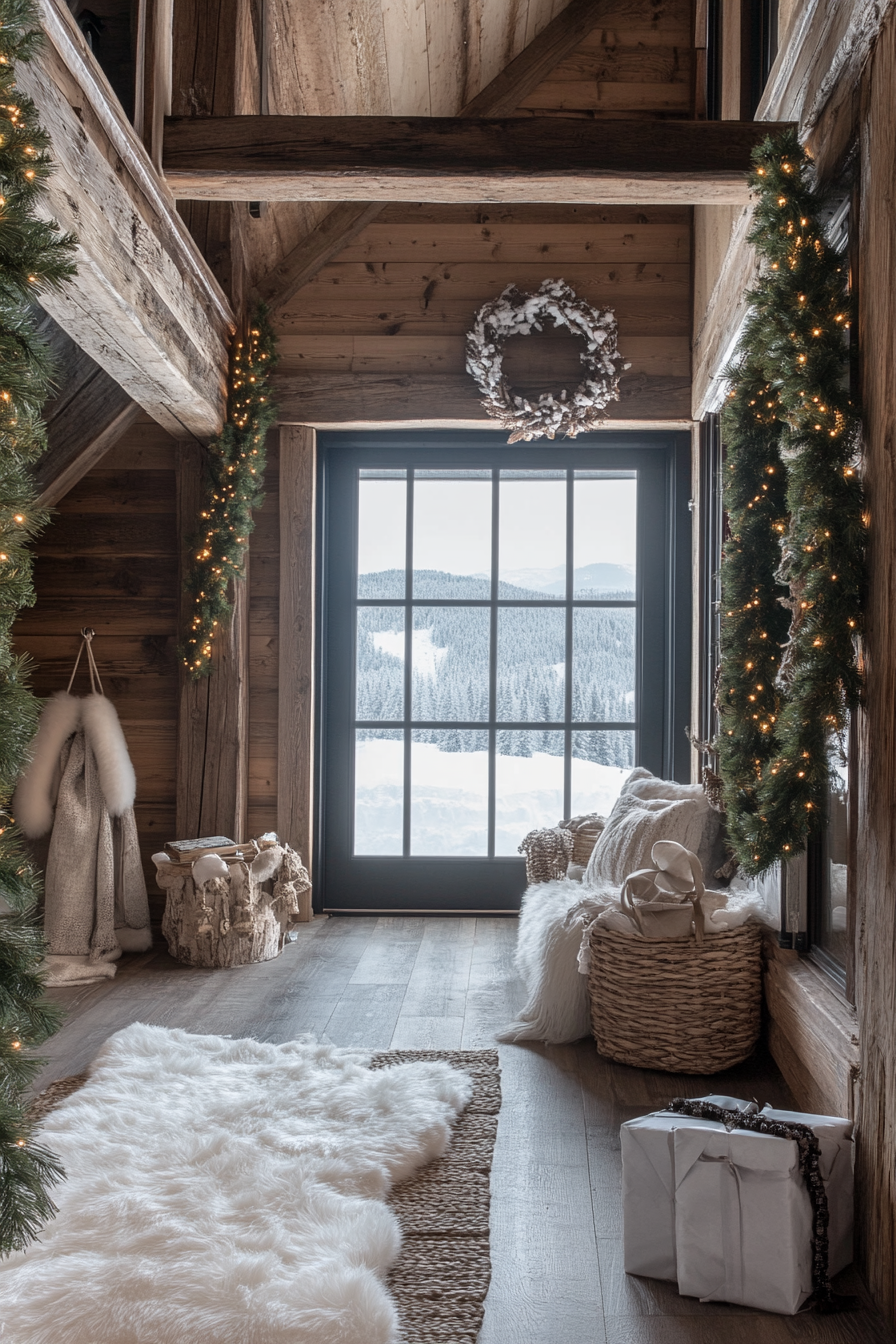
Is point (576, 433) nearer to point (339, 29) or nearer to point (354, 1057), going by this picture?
point (339, 29)

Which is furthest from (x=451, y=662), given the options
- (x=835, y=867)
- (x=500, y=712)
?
(x=835, y=867)

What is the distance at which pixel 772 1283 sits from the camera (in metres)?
1.62

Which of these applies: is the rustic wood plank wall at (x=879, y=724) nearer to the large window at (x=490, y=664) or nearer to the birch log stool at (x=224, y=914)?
the birch log stool at (x=224, y=914)

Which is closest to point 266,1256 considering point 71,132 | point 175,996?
point 175,996

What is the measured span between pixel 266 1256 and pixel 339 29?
3686 mm

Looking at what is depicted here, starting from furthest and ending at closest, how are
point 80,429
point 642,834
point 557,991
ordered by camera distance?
point 80,429, point 642,834, point 557,991

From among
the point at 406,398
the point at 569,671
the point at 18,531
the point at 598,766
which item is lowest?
the point at 598,766

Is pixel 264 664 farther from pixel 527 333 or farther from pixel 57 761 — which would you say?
pixel 527 333

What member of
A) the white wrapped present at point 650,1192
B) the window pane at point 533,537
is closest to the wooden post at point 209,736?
the window pane at point 533,537

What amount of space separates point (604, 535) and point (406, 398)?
39.3 inches

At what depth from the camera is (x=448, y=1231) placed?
5.99 feet

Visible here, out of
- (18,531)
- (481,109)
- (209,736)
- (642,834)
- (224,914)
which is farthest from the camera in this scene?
(481,109)

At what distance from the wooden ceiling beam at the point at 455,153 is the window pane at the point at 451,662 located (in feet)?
6.34

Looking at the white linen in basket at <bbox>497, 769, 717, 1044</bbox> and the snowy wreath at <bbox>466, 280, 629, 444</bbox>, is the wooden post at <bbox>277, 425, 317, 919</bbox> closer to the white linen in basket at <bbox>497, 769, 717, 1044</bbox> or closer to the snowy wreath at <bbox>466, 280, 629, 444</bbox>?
the snowy wreath at <bbox>466, 280, 629, 444</bbox>
